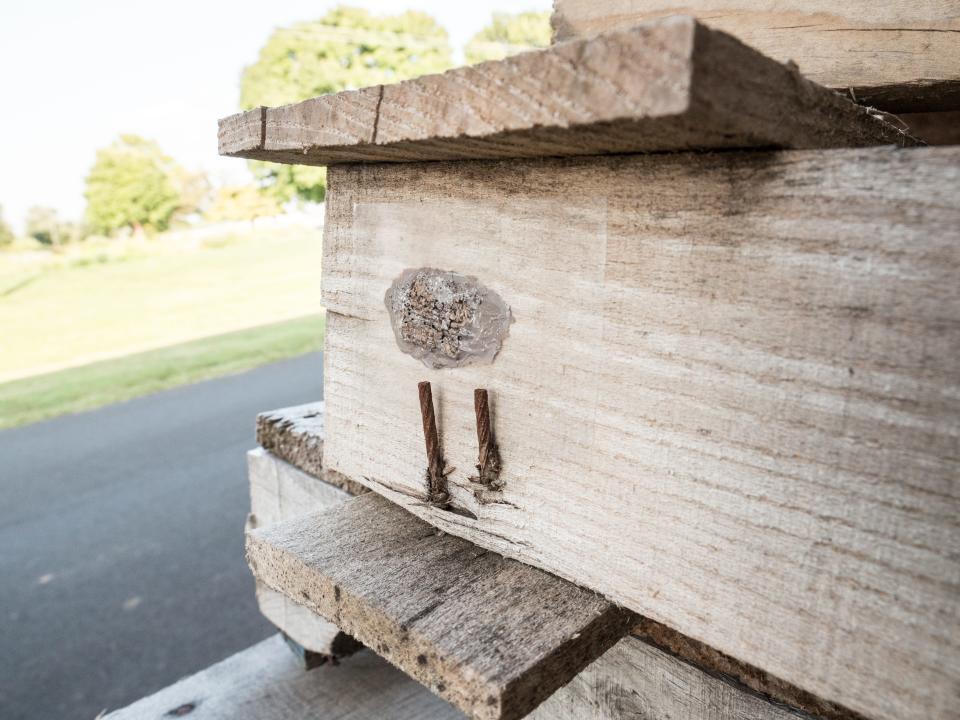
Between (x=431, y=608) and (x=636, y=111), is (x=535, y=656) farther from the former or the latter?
(x=636, y=111)

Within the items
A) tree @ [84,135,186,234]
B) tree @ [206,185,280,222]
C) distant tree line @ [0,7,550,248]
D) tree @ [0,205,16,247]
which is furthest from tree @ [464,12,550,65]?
tree @ [0,205,16,247]

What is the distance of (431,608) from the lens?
2.46ft

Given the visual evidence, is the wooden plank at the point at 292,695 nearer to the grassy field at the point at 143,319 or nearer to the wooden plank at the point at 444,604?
the wooden plank at the point at 444,604

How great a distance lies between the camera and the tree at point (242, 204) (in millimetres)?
23531

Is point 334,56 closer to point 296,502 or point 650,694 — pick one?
point 296,502

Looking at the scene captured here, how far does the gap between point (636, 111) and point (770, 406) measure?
0.28 m

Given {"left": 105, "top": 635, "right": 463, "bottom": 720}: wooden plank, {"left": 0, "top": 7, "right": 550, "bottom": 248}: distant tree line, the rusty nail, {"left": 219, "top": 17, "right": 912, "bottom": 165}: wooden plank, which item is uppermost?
{"left": 0, "top": 7, "right": 550, "bottom": 248}: distant tree line

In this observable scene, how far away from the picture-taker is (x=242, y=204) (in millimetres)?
26828

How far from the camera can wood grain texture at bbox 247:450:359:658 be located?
→ 1287mm

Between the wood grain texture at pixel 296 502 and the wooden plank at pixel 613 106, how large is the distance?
26.8 inches

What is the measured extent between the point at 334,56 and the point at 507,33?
7.28 meters

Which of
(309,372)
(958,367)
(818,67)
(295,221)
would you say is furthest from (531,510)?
(295,221)

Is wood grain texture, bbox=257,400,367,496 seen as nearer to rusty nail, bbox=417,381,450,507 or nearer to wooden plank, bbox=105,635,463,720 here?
rusty nail, bbox=417,381,450,507

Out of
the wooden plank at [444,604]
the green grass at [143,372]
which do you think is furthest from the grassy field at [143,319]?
the wooden plank at [444,604]
